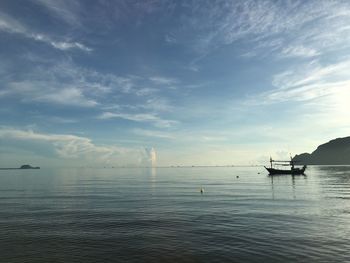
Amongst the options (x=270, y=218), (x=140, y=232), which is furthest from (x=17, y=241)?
(x=270, y=218)

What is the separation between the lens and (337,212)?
49.0 meters

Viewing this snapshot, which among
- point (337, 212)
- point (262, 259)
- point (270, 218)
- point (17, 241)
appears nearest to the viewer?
point (262, 259)

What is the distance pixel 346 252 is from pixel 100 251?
20519mm

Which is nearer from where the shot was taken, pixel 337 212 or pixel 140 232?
pixel 140 232

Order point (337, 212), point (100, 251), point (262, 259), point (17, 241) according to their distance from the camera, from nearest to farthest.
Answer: point (262, 259), point (100, 251), point (17, 241), point (337, 212)

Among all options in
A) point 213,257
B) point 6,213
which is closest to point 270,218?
point 213,257

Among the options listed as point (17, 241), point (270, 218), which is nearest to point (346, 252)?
point (270, 218)

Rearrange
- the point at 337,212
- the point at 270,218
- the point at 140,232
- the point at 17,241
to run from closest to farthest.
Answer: the point at 17,241 < the point at 140,232 < the point at 270,218 < the point at 337,212

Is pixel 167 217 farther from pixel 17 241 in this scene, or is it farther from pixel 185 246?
pixel 17 241

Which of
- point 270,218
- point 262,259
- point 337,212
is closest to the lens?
point 262,259

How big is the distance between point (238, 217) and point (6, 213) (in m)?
35.9

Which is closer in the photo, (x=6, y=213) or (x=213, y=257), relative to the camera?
(x=213, y=257)

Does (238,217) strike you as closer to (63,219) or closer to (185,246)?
(185,246)

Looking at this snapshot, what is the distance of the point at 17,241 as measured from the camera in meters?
32.5
